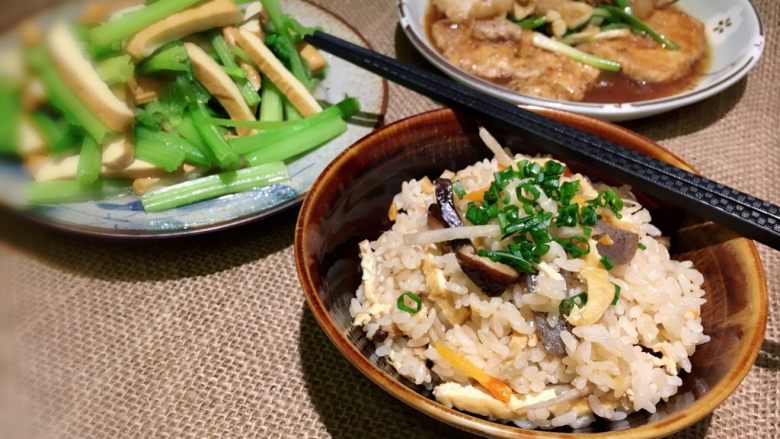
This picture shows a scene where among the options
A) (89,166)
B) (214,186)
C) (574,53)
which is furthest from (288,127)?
(574,53)

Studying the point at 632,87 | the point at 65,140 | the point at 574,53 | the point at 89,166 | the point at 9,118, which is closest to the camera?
the point at 9,118

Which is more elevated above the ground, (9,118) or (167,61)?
(9,118)

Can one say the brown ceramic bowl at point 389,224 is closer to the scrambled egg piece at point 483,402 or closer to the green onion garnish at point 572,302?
the scrambled egg piece at point 483,402

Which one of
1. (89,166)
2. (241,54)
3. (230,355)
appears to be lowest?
(230,355)

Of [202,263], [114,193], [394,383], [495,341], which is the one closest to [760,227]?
[495,341]

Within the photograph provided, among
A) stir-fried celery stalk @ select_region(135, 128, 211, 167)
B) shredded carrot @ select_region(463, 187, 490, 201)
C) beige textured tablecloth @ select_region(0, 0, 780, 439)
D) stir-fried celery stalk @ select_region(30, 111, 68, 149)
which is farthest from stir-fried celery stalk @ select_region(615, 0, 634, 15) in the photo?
stir-fried celery stalk @ select_region(30, 111, 68, 149)

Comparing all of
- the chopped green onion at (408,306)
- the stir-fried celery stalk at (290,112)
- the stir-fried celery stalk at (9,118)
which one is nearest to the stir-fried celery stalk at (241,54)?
the stir-fried celery stalk at (290,112)

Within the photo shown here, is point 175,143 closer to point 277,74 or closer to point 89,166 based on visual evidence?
point 89,166
